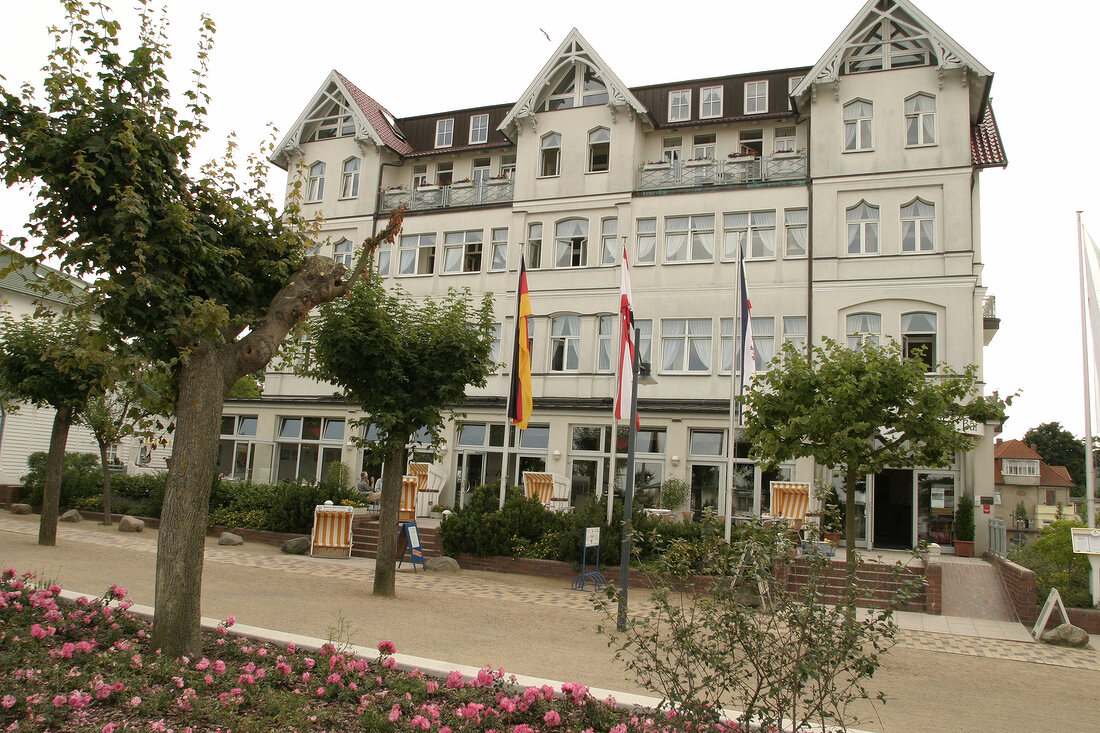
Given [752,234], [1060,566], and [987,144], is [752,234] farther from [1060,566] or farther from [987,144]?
[1060,566]

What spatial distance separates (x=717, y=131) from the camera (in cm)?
2606

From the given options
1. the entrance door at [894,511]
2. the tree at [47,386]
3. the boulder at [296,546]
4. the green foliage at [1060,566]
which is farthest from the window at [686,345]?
the tree at [47,386]

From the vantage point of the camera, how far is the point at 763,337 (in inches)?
918

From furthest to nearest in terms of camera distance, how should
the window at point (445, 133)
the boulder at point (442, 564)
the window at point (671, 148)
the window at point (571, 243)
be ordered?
the window at point (445, 133) < the window at point (671, 148) < the window at point (571, 243) < the boulder at point (442, 564)

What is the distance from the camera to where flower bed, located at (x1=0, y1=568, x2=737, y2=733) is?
A: 5.14 m

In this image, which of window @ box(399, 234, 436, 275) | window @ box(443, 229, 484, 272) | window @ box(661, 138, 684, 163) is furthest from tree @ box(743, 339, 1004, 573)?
window @ box(399, 234, 436, 275)

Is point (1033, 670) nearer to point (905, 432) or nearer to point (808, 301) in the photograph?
→ point (905, 432)

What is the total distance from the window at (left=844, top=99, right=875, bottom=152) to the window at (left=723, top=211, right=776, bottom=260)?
2981mm

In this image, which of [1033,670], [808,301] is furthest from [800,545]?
[808,301]

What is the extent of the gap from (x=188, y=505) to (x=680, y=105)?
2364 centimetres

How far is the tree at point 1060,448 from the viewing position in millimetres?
88438

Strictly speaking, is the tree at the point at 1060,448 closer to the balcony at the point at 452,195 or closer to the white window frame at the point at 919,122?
the white window frame at the point at 919,122

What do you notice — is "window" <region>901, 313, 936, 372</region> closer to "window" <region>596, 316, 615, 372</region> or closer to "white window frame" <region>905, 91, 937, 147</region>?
"white window frame" <region>905, 91, 937, 147</region>

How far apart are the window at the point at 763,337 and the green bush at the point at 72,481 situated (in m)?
19.8
